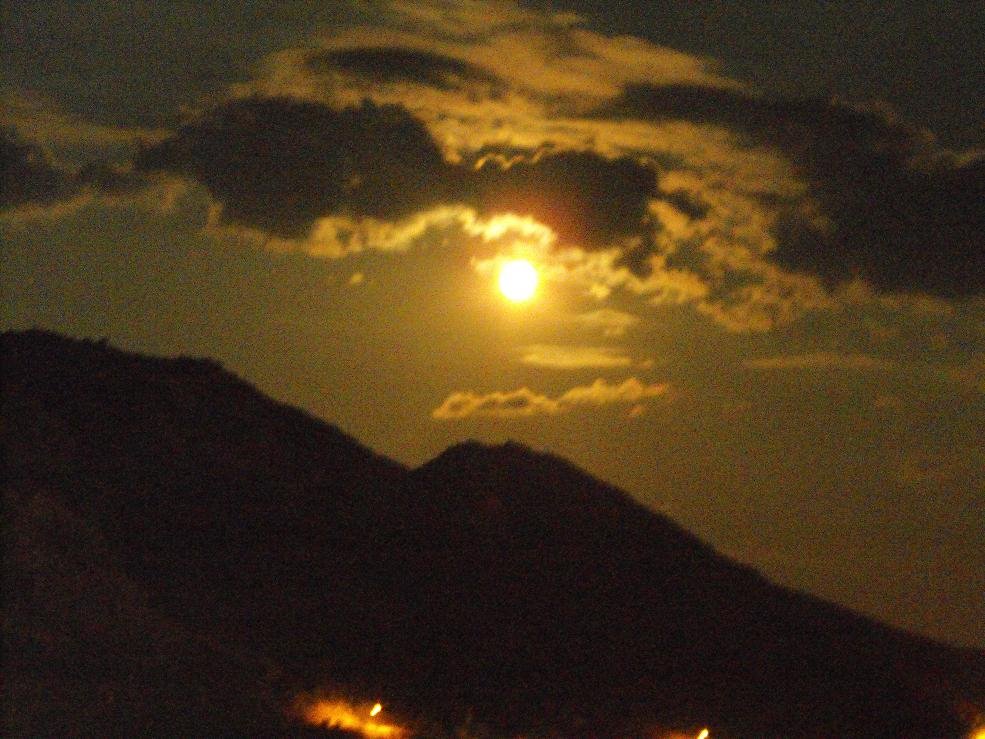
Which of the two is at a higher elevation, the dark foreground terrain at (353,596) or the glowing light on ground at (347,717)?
the dark foreground terrain at (353,596)

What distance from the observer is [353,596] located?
24.1 metres

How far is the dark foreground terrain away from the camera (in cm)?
1791

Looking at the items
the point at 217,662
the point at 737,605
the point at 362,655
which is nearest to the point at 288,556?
the point at 362,655

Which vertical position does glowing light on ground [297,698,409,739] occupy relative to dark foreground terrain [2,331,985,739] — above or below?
below

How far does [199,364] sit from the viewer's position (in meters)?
29.4

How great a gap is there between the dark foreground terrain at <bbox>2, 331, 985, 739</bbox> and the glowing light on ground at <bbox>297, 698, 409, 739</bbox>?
48 cm

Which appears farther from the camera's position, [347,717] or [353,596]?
[353,596]

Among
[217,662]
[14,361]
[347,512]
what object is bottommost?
[217,662]

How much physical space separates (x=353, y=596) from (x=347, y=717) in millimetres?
5320

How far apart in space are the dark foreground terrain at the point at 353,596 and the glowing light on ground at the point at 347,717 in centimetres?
48

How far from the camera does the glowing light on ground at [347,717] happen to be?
1797 cm

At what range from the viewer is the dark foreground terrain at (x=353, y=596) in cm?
1791

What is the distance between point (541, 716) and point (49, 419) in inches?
406

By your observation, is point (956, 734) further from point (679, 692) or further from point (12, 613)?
point (12, 613)
